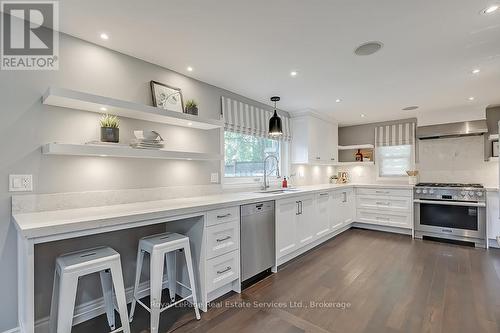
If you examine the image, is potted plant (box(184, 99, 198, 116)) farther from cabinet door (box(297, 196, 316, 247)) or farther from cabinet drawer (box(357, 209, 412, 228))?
cabinet drawer (box(357, 209, 412, 228))

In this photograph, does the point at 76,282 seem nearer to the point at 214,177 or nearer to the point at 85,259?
the point at 85,259

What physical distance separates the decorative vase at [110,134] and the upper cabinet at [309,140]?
121 inches

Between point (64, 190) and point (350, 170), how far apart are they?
541 cm

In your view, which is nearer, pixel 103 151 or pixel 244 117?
pixel 103 151

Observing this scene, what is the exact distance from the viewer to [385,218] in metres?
4.55

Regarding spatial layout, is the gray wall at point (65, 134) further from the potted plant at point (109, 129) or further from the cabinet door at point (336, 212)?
the cabinet door at point (336, 212)

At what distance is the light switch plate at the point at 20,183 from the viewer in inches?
66.9

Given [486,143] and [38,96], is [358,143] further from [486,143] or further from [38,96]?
[38,96]

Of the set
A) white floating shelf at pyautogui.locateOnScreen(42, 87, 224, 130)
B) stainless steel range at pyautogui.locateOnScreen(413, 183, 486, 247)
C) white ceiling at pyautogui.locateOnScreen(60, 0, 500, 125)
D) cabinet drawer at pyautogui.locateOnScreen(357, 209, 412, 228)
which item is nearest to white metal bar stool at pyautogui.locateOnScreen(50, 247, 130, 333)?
white floating shelf at pyautogui.locateOnScreen(42, 87, 224, 130)

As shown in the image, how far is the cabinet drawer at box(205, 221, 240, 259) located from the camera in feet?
7.02

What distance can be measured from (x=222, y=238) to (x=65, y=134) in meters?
1.57

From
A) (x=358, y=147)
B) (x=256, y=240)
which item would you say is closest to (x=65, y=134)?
(x=256, y=240)

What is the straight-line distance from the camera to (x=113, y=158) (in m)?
2.18

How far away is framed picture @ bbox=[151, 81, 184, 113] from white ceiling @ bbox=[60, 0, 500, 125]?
236mm
